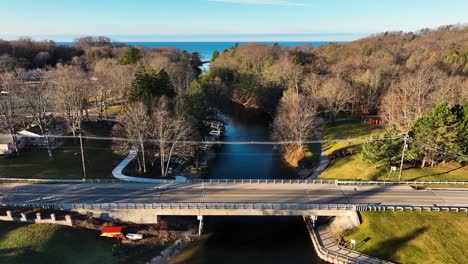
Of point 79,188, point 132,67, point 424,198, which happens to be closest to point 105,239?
point 79,188

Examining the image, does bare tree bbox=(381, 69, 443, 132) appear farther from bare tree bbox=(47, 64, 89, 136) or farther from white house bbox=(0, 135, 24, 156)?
white house bbox=(0, 135, 24, 156)

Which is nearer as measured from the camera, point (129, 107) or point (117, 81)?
point (129, 107)

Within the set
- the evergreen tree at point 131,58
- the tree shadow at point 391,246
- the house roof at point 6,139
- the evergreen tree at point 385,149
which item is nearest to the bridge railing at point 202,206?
the tree shadow at point 391,246

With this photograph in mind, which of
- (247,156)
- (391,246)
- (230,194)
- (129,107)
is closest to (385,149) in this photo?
(391,246)

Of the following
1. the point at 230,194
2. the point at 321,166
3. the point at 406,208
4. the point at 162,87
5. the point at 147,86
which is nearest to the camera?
the point at 406,208

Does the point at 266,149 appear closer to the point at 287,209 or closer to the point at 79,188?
the point at 287,209

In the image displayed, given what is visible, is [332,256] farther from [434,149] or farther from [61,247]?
[61,247]

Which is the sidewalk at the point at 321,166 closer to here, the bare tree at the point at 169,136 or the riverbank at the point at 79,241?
the bare tree at the point at 169,136
